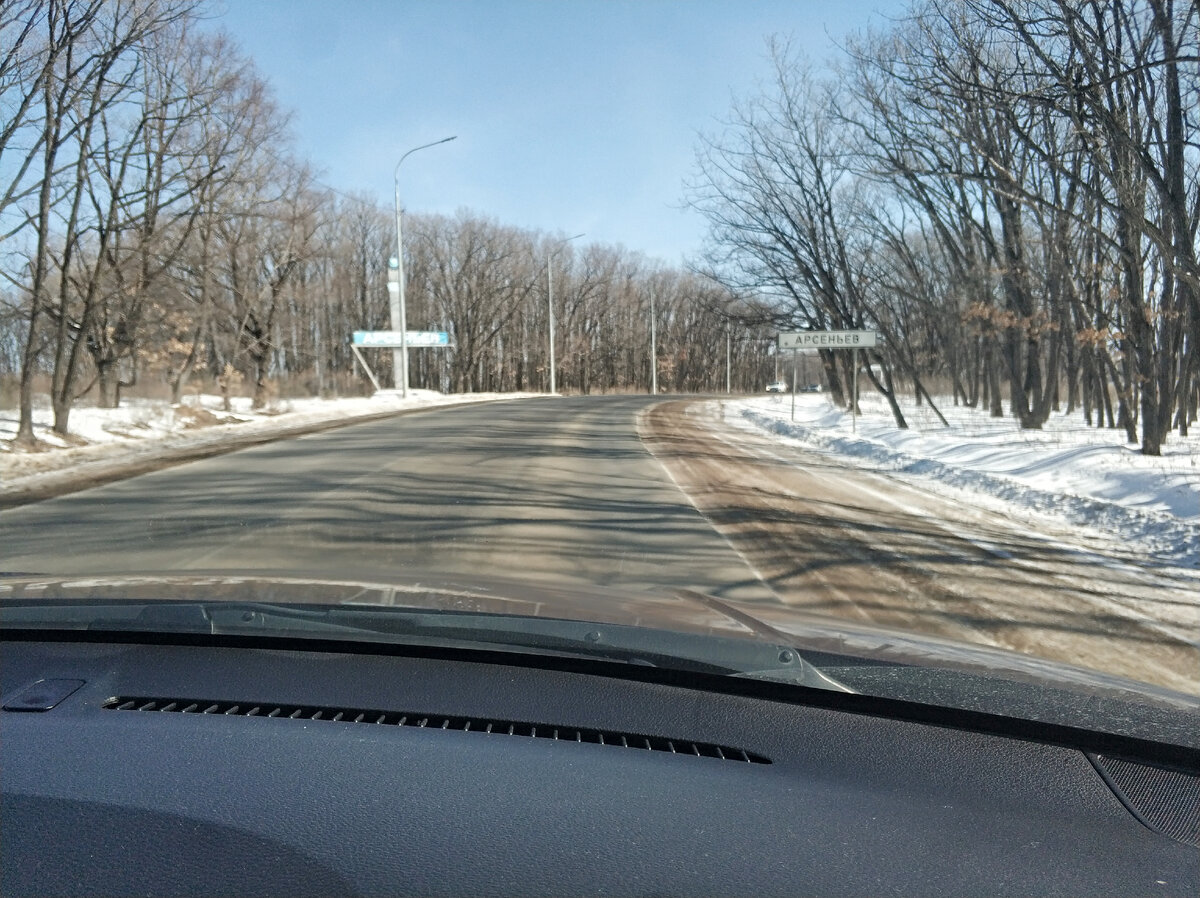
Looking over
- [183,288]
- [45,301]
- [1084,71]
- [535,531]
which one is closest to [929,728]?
[535,531]

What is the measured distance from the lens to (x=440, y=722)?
2514mm

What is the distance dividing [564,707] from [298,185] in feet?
109

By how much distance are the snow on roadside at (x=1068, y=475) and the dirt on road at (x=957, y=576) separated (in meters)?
0.84

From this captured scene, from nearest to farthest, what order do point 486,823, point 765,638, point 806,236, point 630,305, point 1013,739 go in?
point 486,823
point 1013,739
point 765,638
point 806,236
point 630,305

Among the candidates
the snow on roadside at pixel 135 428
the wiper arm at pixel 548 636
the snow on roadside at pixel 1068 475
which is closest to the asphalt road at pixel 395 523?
the wiper arm at pixel 548 636

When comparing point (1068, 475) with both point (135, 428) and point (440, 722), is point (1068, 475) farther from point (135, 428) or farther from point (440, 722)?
point (135, 428)

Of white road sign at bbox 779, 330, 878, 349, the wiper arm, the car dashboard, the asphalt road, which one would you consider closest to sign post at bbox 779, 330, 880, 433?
white road sign at bbox 779, 330, 878, 349

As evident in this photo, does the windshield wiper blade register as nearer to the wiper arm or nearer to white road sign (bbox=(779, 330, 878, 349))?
the wiper arm

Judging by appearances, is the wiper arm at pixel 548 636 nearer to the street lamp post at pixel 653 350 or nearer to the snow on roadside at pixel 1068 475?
the snow on roadside at pixel 1068 475

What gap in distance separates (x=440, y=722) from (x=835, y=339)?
74.8 ft

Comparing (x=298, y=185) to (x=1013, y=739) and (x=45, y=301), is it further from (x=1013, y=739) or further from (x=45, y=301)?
(x=1013, y=739)

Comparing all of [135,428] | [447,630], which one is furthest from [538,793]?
[135,428]

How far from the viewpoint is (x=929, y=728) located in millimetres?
2525

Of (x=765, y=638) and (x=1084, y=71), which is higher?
(x=1084, y=71)
